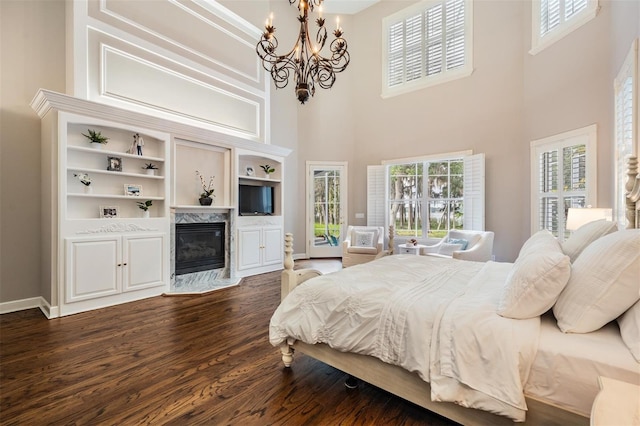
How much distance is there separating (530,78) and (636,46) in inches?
99.2

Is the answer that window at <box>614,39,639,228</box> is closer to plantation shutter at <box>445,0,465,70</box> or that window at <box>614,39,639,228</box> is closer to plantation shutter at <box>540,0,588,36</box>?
plantation shutter at <box>540,0,588,36</box>

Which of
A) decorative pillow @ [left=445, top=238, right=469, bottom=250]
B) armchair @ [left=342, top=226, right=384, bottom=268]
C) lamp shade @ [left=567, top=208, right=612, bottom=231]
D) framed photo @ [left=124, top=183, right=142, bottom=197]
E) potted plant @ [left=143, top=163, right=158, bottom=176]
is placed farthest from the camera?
armchair @ [left=342, top=226, right=384, bottom=268]

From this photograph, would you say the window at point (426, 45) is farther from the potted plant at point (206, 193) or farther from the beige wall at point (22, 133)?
the beige wall at point (22, 133)

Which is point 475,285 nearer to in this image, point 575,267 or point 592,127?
point 575,267

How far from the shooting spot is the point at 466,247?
186 inches

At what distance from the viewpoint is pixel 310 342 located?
187cm

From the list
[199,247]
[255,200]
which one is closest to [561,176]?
[255,200]

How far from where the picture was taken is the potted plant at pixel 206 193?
15.2 feet

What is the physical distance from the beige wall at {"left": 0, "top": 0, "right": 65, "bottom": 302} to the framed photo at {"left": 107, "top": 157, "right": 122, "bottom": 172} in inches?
29.1

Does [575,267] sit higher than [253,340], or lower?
higher

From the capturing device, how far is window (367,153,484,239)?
5.31m

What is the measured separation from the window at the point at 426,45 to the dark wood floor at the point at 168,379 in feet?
18.2

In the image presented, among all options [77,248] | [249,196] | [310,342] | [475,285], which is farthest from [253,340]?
[249,196]

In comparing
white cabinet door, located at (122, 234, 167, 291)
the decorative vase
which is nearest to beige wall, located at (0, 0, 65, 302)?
white cabinet door, located at (122, 234, 167, 291)
